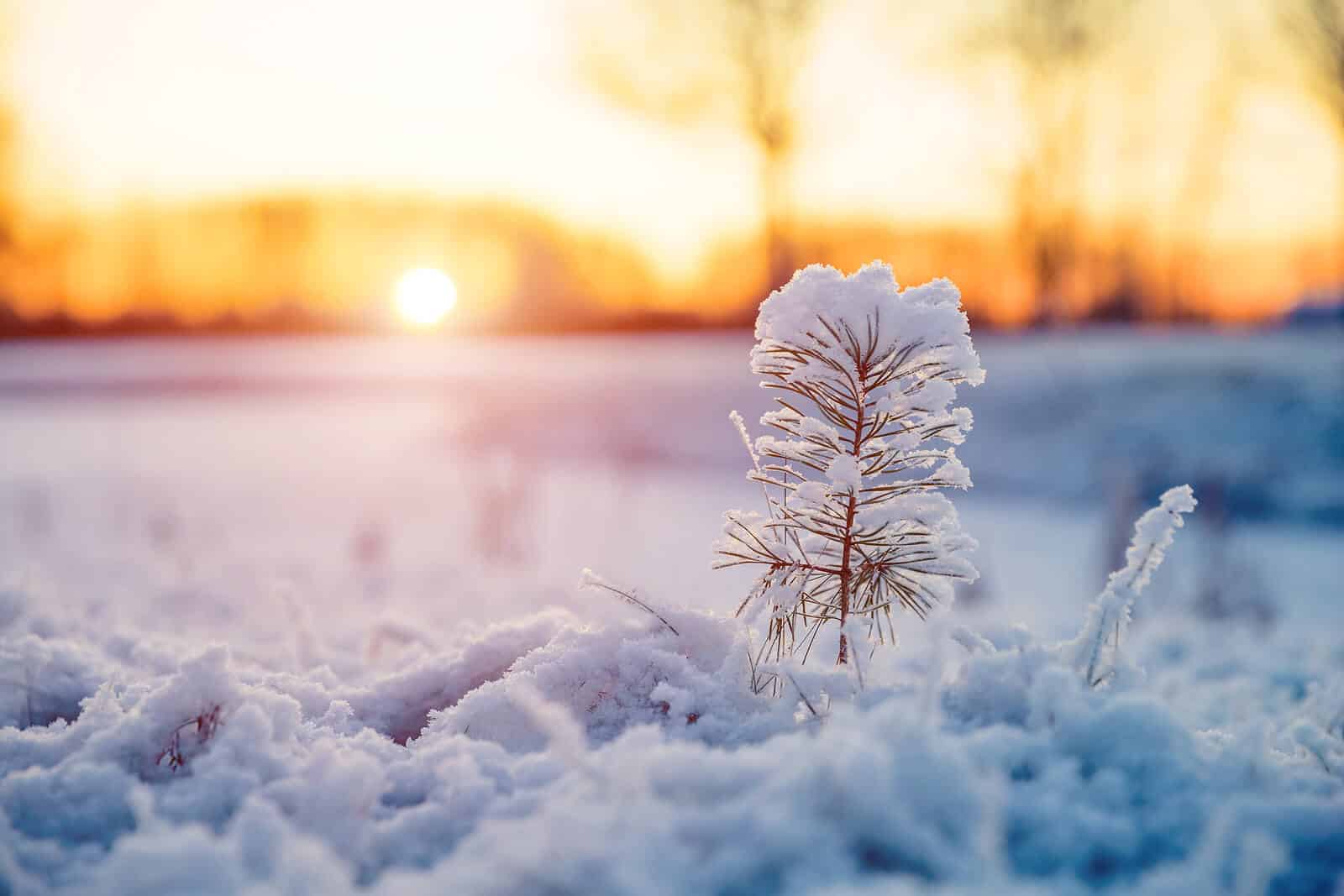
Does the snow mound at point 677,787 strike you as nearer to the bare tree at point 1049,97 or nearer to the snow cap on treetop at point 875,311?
the snow cap on treetop at point 875,311

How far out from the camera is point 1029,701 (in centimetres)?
159

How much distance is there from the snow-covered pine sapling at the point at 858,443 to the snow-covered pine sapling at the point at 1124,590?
0.27 metres

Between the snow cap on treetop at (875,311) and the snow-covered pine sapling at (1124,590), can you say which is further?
the snow cap on treetop at (875,311)

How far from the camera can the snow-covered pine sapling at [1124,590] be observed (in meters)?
1.75

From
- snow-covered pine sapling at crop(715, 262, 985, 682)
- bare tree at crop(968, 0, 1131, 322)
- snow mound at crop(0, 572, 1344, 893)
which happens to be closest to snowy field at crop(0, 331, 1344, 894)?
snow mound at crop(0, 572, 1344, 893)

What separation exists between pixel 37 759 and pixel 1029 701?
1810 millimetres

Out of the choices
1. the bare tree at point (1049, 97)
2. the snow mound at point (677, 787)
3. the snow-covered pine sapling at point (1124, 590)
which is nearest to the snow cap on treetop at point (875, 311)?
the snow-covered pine sapling at point (1124, 590)

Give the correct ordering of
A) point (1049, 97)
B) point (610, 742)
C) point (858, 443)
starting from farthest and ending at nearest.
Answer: point (1049, 97) → point (858, 443) → point (610, 742)

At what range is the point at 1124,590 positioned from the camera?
1.80 m

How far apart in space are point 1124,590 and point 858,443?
61 cm

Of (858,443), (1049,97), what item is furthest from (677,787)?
(1049,97)

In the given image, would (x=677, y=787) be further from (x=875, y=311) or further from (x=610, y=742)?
(x=875, y=311)

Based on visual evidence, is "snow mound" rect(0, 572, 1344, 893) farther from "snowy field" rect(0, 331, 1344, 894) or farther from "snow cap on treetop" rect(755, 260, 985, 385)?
"snow cap on treetop" rect(755, 260, 985, 385)

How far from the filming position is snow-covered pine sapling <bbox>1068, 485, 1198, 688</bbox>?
5.74 ft
